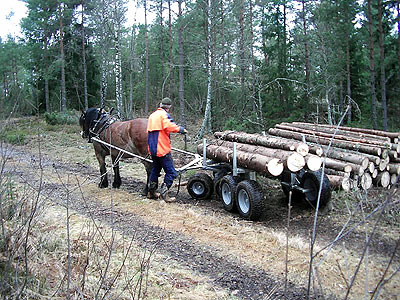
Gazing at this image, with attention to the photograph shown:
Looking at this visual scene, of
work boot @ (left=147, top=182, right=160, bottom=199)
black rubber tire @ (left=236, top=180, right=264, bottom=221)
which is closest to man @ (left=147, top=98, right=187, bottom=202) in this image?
work boot @ (left=147, top=182, right=160, bottom=199)

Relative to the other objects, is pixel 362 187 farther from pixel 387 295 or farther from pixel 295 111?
pixel 295 111

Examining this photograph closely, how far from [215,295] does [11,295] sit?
203 cm

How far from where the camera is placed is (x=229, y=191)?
Answer: 6.96m

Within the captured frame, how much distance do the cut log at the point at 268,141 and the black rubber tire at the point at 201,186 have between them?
3.26 feet

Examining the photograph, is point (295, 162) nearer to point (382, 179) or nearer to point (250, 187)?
point (250, 187)

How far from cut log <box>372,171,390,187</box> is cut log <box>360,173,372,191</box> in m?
0.30

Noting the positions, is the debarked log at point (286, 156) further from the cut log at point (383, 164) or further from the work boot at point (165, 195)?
the cut log at point (383, 164)

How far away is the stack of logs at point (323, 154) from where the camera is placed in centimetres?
599

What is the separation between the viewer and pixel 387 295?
3.78 meters

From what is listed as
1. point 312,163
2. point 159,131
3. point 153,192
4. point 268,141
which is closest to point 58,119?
point 153,192

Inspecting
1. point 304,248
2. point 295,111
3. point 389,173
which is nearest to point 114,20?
point 295,111

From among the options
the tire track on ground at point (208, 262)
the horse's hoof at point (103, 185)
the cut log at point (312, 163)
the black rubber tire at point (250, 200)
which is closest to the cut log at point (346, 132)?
the cut log at point (312, 163)

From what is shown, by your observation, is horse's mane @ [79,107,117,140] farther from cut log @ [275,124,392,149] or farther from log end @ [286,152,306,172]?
log end @ [286,152,306,172]

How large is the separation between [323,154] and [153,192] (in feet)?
12.2
